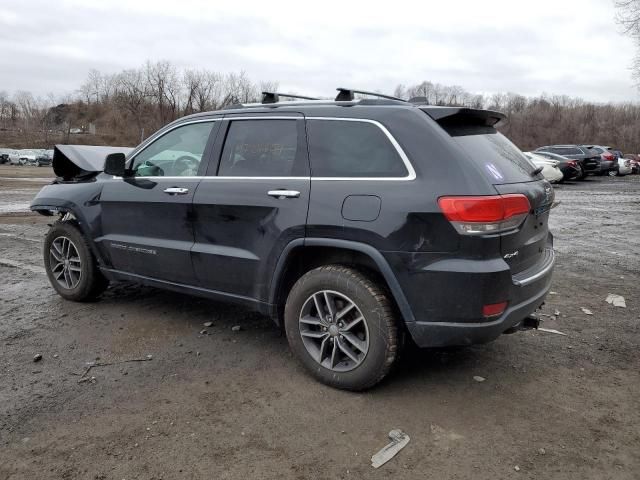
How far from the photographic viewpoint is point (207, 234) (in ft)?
13.4

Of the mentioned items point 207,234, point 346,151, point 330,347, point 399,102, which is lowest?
point 330,347

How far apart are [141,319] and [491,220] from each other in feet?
10.8

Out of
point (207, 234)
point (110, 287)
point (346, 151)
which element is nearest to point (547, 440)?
point (346, 151)

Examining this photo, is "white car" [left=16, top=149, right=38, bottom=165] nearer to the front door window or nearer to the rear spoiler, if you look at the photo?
the front door window

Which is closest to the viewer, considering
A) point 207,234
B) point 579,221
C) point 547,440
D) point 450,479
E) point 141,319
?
point 450,479

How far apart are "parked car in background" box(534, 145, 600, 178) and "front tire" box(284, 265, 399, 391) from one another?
26.6 m

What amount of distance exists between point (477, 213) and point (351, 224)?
765mm

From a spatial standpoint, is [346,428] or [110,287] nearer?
[346,428]

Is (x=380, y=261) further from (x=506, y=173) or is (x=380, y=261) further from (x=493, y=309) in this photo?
(x=506, y=173)

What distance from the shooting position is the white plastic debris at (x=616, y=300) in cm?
528

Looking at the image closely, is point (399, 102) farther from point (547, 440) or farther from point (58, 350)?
point (58, 350)

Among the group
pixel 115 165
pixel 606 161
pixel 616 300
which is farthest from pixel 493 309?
pixel 606 161

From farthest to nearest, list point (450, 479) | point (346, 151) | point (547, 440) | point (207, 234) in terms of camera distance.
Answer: point (207, 234), point (346, 151), point (547, 440), point (450, 479)

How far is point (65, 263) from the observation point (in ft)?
17.4
